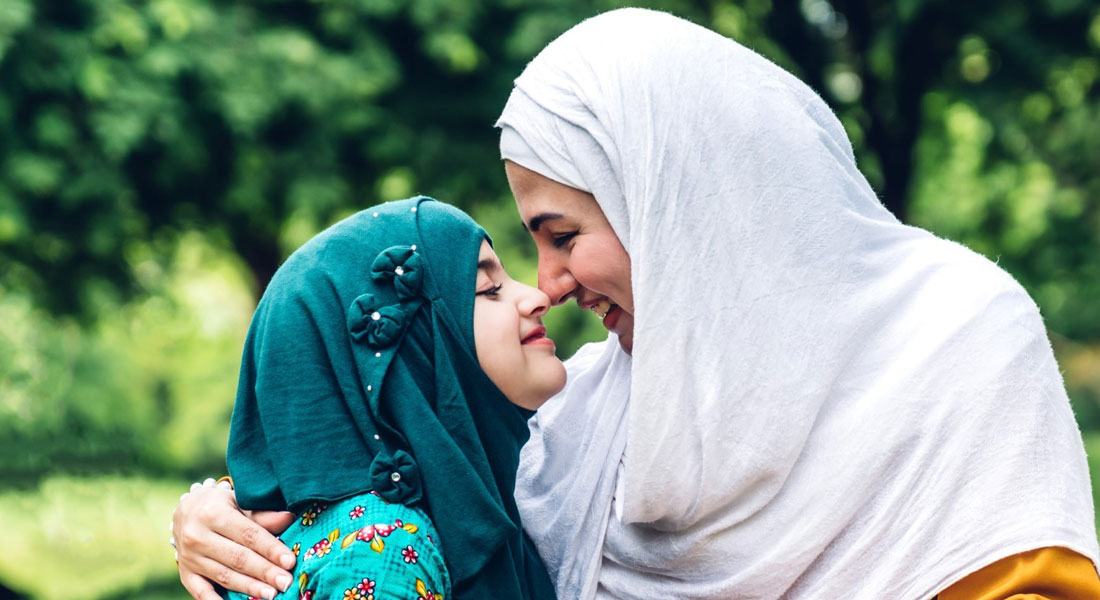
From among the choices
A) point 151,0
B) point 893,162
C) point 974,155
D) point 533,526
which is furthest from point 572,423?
point 974,155

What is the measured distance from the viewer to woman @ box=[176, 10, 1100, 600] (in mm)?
2229

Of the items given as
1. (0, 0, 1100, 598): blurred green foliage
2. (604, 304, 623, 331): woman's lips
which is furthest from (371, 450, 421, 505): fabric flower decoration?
(0, 0, 1100, 598): blurred green foliage

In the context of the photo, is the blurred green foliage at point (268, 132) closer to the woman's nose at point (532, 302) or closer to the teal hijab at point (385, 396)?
the teal hijab at point (385, 396)

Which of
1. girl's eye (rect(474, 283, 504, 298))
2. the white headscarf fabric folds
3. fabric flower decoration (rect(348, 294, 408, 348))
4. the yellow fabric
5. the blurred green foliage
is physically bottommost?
the yellow fabric

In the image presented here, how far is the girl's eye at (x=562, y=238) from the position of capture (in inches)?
99.3

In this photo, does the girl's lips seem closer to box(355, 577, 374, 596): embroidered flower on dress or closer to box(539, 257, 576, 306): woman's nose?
box(539, 257, 576, 306): woman's nose

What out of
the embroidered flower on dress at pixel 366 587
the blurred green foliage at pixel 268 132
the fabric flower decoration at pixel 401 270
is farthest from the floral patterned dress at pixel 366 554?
the blurred green foliage at pixel 268 132

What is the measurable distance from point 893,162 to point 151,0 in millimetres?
4394

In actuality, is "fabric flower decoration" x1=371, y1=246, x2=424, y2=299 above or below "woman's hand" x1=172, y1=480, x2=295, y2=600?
above

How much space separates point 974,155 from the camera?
8.57m

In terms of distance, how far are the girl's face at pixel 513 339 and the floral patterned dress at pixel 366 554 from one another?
33 cm

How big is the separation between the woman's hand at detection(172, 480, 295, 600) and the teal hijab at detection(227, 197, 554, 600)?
53 mm

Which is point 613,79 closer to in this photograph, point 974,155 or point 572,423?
point 572,423

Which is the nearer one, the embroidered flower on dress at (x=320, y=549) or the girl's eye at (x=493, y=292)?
the embroidered flower on dress at (x=320, y=549)
